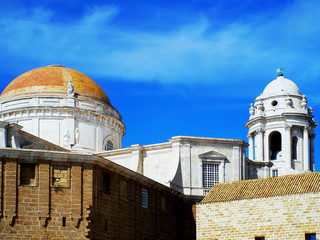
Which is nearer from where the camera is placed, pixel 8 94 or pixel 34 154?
pixel 34 154

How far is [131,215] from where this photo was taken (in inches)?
1855

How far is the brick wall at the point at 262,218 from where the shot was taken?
40.8m

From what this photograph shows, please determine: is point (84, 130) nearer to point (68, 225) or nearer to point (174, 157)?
point (174, 157)

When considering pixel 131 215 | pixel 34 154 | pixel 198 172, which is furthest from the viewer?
pixel 198 172

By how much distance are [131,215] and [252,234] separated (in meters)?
8.51

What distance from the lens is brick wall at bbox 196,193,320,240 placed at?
40844 millimetres

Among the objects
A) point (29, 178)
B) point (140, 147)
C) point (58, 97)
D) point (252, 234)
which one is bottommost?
point (252, 234)

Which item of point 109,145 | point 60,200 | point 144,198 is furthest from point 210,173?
point 60,200

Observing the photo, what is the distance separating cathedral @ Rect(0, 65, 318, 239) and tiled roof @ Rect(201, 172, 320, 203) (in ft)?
19.5

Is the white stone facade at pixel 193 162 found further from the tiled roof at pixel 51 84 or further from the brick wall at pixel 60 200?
the brick wall at pixel 60 200

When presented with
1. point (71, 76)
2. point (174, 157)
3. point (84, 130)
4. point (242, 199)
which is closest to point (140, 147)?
point (174, 157)

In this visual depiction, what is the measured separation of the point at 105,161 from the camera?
145 feet

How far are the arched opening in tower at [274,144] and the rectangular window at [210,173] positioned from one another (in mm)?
13700

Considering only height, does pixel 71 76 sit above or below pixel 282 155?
above
